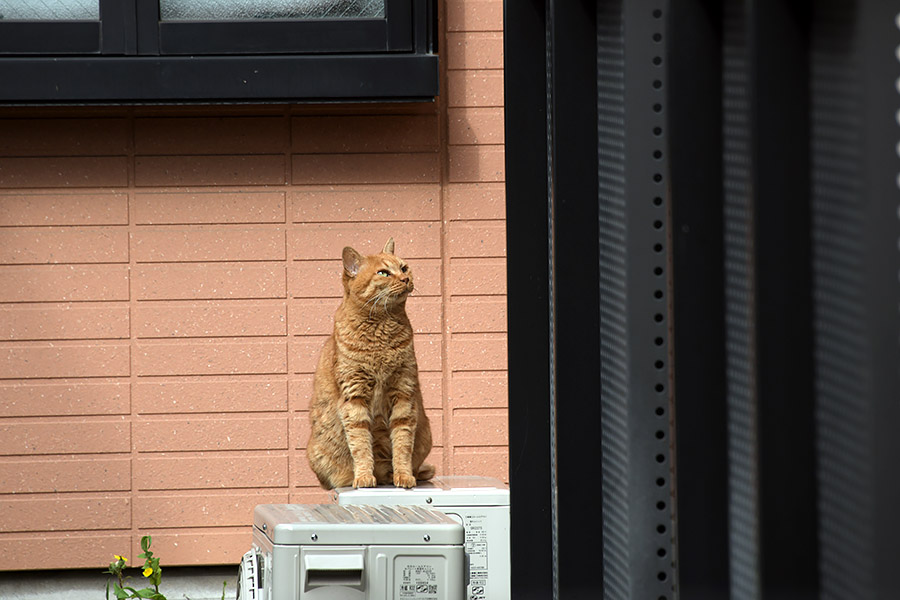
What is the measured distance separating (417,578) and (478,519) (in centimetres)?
55

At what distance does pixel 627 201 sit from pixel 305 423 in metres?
2.46

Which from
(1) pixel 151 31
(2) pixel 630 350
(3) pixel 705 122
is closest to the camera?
(3) pixel 705 122

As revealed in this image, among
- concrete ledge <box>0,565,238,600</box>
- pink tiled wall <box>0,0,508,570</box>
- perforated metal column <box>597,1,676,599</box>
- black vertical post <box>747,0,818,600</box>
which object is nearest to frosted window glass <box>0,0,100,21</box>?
pink tiled wall <box>0,0,508,570</box>

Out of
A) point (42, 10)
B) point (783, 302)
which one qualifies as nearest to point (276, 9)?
point (42, 10)

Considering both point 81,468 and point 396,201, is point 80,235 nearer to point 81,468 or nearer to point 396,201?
point 81,468

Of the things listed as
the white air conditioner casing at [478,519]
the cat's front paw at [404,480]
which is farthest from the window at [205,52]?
the white air conditioner casing at [478,519]

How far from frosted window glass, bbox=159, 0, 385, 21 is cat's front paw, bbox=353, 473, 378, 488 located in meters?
1.77

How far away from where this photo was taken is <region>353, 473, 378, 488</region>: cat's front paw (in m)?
2.52

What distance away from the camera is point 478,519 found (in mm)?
2383

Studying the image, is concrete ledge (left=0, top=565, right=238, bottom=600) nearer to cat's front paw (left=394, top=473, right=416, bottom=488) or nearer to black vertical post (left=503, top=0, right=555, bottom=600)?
cat's front paw (left=394, top=473, right=416, bottom=488)

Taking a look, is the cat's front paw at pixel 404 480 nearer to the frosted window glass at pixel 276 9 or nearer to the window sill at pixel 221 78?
the window sill at pixel 221 78

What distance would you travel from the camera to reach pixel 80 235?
142 inches

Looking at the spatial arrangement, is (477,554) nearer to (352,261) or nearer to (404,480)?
(404,480)

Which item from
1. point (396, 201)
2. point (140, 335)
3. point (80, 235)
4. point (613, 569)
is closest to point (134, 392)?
point (140, 335)
